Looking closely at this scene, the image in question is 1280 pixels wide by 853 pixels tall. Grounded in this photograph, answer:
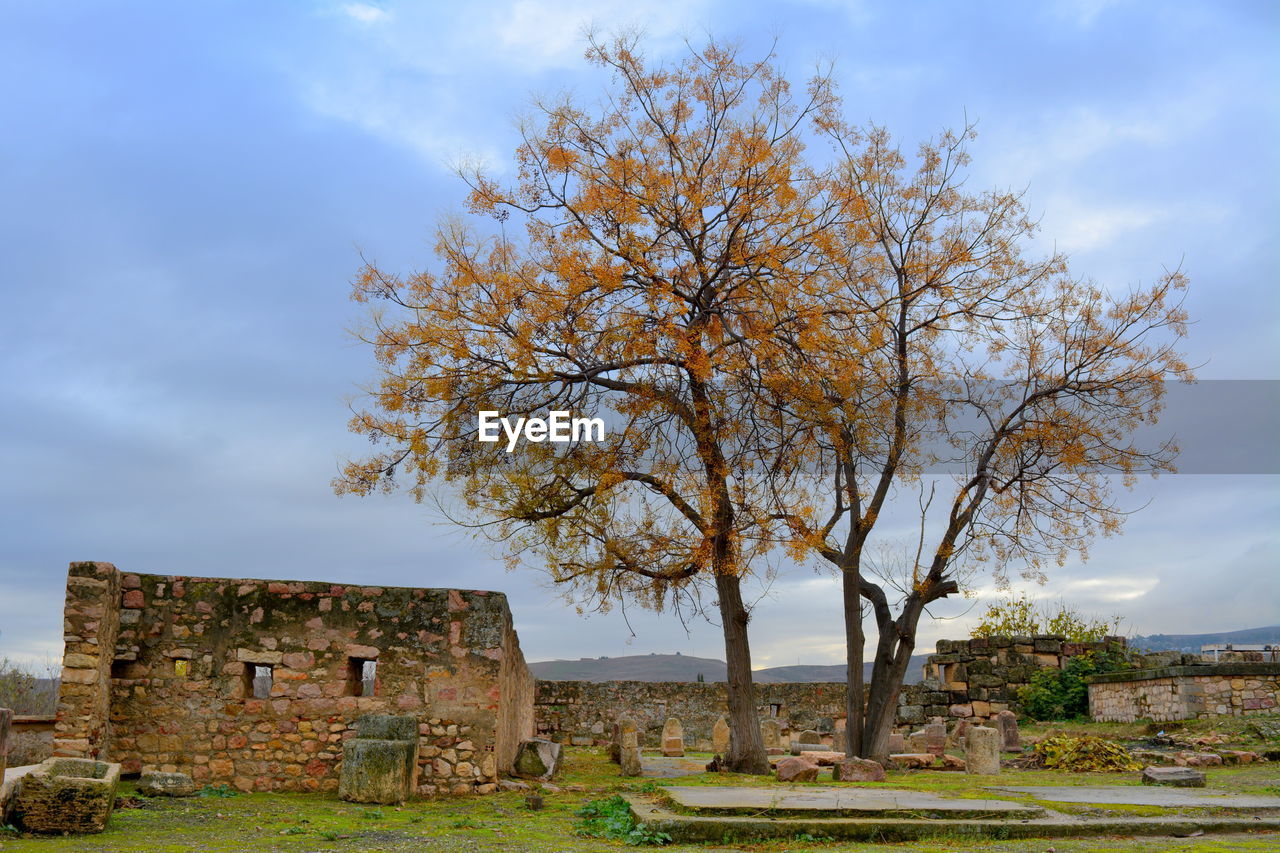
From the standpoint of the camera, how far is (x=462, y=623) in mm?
12531

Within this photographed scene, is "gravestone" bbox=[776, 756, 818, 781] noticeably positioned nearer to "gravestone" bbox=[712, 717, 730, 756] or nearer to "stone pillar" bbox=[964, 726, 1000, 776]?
"stone pillar" bbox=[964, 726, 1000, 776]

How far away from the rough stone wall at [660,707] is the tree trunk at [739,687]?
28.6 feet

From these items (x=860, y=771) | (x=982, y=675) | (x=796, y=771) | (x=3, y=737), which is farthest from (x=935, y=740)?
(x=3, y=737)

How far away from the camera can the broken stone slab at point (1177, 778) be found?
11.6m

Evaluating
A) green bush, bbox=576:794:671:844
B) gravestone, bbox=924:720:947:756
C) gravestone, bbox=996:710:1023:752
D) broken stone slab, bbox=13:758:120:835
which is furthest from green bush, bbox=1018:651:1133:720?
broken stone slab, bbox=13:758:120:835

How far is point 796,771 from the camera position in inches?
473

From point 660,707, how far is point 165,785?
591 inches

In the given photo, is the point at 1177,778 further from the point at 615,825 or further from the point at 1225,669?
the point at 1225,669

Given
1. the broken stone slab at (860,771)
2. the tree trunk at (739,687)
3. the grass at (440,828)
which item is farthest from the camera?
A: the tree trunk at (739,687)

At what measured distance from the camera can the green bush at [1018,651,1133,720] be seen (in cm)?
2322

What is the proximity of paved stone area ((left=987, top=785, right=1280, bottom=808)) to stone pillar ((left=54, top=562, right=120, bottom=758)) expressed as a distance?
959cm

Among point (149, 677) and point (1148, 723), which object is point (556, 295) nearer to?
point (149, 677)

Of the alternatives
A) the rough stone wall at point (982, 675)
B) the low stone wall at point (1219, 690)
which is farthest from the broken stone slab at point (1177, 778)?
the rough stone wall at point (982, 675)

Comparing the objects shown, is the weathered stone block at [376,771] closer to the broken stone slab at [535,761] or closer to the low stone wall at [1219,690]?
the broken stone slab at [535,761]
